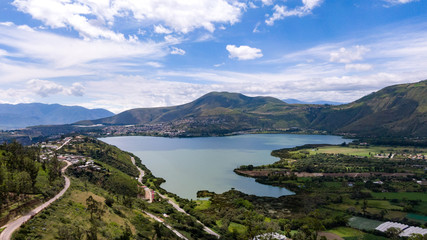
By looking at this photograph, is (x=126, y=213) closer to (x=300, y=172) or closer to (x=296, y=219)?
(x=296, y=219)

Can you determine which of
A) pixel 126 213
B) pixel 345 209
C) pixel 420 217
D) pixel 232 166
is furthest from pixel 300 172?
pixel 126 213

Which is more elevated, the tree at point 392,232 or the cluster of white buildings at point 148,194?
the cluster of white buildings at point 148,194

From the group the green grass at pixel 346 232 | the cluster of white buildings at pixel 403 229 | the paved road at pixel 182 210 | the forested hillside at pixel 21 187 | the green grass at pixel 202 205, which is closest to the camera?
the forested hillside at pixel 21 187

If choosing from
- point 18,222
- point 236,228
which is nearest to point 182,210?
point 236,228

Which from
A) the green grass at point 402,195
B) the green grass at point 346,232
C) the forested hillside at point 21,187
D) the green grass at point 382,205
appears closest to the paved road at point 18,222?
the forested hillside at point 21,187

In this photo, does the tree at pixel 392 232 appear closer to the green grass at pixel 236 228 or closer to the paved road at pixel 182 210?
the green grass at pixel 236 228

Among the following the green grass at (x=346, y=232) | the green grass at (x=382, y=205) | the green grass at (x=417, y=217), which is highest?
the green grass at (x=382, y=205)

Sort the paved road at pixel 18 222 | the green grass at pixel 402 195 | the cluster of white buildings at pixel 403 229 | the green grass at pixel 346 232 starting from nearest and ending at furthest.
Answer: the paved road at pixel 18 222 < the cluster of white buildings at pixel 403 229 < the green grass at pixel 346 232 < the green grass at pixel 402 195
